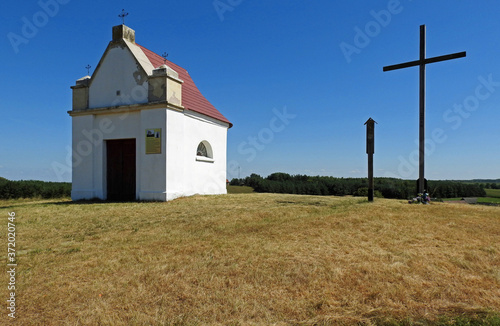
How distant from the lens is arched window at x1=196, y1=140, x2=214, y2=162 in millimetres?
15311

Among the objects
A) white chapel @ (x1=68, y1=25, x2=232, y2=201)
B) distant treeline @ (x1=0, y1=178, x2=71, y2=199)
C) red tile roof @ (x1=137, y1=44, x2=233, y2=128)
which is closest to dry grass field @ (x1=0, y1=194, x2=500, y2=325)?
white chapel @ (x1=68, y1=25, x2=232, y2=201)

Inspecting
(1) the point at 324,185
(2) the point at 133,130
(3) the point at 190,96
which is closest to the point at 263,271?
(2) the point at 133,130

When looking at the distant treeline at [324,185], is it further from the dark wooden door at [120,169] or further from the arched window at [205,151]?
the dark wooden door at [120,169]

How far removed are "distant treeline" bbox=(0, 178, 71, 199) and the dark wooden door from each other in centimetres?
693

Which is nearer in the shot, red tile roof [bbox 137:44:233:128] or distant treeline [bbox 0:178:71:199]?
red tile roof [bbox 137:44:233:128]

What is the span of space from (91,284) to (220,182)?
12.7 m

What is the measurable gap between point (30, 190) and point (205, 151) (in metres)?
10.8

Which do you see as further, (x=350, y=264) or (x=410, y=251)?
(x=410, y=251)

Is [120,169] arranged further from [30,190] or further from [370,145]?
[370,145]

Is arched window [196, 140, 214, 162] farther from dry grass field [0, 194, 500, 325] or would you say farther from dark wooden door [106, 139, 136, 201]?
dry grass field [0, 194, 500, 325]

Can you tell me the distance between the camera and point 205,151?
15.9 meters

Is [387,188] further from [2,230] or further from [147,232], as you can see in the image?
[2,230]

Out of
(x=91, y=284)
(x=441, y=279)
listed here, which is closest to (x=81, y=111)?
(x=91, y=284)

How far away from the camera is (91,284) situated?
13.2ft
